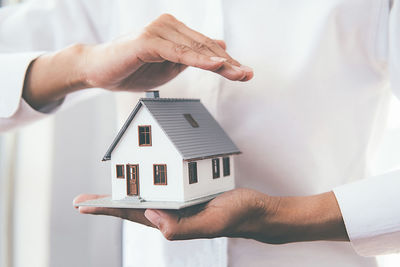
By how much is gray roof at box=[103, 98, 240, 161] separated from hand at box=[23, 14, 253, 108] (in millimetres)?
58

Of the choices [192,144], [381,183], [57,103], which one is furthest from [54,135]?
[381,183]

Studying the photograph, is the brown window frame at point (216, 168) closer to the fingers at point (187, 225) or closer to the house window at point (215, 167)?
the house window at point (215, 167)

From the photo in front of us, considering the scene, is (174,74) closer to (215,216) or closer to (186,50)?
(186,50)

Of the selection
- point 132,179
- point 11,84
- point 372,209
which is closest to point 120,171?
point 132,179

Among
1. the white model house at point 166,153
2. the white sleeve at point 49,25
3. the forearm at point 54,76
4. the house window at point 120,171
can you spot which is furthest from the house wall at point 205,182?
the white sleeve at point 49,25

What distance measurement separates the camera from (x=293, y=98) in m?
0.73

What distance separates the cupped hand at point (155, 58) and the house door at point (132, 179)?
13cm

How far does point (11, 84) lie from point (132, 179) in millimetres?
270

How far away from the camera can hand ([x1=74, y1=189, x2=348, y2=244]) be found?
556 millimetres

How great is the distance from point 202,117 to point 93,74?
0.18 metres

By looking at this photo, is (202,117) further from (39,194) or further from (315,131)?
(39,194)

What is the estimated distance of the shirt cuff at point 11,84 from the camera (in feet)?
2.43

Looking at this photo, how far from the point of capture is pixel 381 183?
2.12 ft

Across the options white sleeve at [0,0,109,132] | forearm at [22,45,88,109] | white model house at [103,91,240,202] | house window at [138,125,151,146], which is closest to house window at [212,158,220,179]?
white model house at [103,91,240,202]
